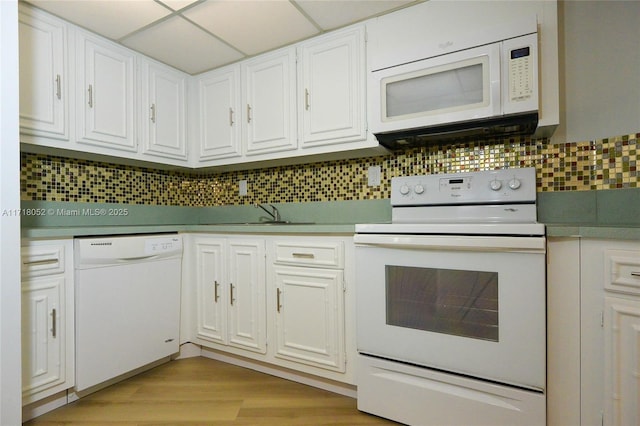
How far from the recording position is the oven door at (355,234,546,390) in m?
1.28

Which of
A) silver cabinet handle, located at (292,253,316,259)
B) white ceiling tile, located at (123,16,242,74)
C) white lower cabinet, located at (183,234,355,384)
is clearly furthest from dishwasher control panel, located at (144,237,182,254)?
white ceiling tile, located at (123,16,242,74)

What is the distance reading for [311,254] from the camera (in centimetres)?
184

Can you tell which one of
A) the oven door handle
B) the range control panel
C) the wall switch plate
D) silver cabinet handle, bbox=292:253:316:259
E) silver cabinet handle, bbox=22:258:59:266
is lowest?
silver cabinet handle, bbox=292:253:316:259

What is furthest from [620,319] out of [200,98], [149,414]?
[200,98]

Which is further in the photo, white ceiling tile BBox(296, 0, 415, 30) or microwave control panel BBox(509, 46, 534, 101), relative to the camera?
white ceiling tile BBox(296, 0, 415, 30)

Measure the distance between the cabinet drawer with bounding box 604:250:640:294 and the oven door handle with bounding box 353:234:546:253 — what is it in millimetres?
205

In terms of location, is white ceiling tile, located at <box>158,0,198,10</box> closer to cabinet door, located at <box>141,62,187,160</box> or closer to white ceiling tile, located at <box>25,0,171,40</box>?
white ceiling tile, located at <box>25,0,171,40</box>

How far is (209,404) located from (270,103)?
1.80 metres

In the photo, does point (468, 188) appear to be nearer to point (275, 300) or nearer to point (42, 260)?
point (275, 300)

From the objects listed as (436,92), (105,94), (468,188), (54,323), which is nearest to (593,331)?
(468,188)

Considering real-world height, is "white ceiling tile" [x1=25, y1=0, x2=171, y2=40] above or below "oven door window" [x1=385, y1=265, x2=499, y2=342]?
above

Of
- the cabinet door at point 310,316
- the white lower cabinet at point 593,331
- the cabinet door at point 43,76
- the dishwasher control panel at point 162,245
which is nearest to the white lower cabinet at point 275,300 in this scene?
the cabinet door at point 310,316

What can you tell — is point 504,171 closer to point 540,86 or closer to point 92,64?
point 540,86

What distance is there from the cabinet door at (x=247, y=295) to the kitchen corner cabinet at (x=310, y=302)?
10 centimetres
